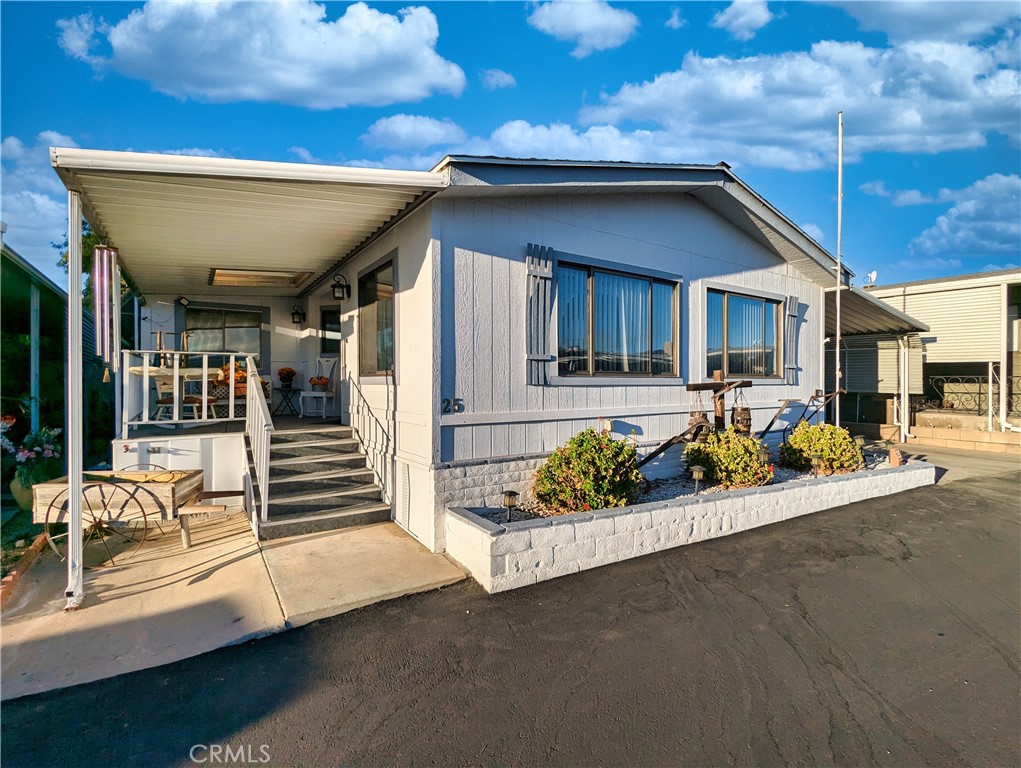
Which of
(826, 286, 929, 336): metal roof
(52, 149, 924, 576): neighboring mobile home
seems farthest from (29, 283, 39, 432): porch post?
(826, 286, 929, 336): metal roof

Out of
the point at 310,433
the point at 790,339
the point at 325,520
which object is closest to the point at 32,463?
the point at 310,433

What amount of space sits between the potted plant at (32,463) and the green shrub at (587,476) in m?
5.96

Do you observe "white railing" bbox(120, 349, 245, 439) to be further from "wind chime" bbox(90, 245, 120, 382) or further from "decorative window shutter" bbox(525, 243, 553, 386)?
"decorative window shutter" bbox(525, 243, 553, 386)

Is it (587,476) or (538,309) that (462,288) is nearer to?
(538,309)

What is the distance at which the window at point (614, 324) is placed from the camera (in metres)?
5.77

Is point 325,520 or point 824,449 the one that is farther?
point 824,449

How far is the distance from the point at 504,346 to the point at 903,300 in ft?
44.5

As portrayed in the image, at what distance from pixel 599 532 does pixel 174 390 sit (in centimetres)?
483

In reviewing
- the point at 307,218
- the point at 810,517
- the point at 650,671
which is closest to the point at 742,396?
the point at 810,517

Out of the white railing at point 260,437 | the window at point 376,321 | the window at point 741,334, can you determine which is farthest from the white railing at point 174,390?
the window at point 741,334

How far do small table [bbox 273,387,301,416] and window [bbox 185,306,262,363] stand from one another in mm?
686

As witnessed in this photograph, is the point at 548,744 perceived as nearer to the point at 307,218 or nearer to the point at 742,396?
the point at 307,218

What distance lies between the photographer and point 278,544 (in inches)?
186

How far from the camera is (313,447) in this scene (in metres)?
5.99
